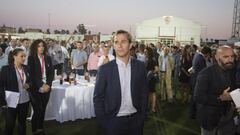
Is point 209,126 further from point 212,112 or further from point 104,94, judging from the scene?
point 104,94

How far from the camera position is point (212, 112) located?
293cm

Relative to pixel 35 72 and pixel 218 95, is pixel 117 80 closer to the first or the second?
pixel 218 95

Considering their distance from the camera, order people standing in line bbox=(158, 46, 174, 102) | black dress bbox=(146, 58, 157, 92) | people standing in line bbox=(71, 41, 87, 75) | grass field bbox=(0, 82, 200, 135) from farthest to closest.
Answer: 1. people standing in line bbox=(71, 41, 87, 75)
2. people standing in line bbox=(158, 46, 174, 102)
3. black dress bbox=(146, 58, 157, 92)
4. grass field bbox=(0, 82, 200, 135)

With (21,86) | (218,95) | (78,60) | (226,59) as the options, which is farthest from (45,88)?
(78,60)

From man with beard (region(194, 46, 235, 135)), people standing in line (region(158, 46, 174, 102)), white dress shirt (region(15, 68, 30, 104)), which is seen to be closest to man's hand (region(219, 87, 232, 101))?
man with beard (region(194, 46, 235, 135))

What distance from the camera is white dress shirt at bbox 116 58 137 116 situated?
2459 mm

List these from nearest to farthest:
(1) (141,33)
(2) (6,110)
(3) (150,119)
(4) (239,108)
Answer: (4) (239,108)
(2) (6,110)
(3) (150,119)
(1) (141,33)

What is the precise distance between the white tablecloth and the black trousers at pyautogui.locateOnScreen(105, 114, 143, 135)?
3590mm

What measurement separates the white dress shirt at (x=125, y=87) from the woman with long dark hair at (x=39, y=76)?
→ 8.83 feet

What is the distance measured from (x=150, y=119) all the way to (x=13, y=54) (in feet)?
13.0

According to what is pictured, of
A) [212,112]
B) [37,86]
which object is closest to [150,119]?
[37,86]

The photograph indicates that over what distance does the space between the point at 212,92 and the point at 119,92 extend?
126cm

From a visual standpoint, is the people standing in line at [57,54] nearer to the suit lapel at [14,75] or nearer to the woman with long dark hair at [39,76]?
the woman with long dark hair at [39,76]

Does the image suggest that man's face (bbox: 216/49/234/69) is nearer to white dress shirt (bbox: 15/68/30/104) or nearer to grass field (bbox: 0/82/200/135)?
grass field (bbox: 0/82/200/135)
